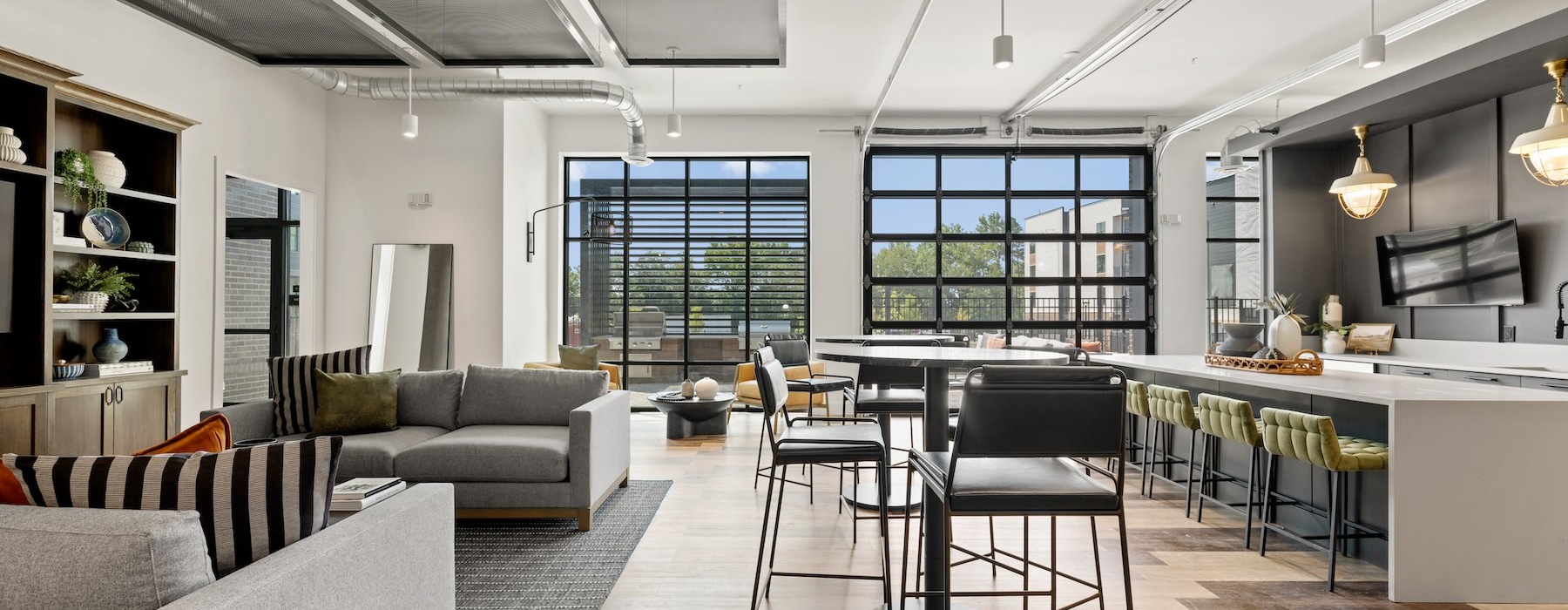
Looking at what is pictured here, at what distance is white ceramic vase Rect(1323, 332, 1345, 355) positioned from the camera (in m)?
6.33

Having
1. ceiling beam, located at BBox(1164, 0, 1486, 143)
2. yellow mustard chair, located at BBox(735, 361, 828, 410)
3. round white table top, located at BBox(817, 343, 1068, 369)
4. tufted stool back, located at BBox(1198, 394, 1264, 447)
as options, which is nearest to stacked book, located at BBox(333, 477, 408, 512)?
round white table top, located at BBox(817, 343, 1068, 369)

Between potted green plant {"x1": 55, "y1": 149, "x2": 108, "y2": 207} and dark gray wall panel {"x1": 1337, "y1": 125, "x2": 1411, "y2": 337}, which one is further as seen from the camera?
dark gray wall panel {"x1": 1337, "y1": 125, "x2": 1411, "y2": 337}

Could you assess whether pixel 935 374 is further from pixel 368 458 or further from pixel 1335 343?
pixel 1335 343

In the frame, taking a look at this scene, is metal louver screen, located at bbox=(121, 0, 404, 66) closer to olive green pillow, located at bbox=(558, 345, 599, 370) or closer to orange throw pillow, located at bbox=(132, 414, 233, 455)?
orange throw pillow, located at bbox=(132, 414, 233, 455)

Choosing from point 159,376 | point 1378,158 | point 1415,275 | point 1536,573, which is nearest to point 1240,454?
point 1536,573

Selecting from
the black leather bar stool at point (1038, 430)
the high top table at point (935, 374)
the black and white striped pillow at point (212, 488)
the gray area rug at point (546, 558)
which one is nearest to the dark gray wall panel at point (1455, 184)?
the high top table at point (935, 374)

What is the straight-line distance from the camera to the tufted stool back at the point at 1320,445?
2.83 m

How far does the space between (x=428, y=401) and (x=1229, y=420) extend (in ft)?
14.1

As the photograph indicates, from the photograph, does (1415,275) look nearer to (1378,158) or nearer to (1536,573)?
(1378,158)

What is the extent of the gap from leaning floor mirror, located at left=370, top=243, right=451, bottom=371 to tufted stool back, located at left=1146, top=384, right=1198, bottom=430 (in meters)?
5.90

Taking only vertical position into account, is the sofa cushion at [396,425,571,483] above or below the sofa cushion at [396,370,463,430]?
below

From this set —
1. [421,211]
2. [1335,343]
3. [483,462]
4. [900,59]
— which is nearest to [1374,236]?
[1335,343]

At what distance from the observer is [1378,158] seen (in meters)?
6.29

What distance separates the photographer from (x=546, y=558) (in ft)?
10.3
